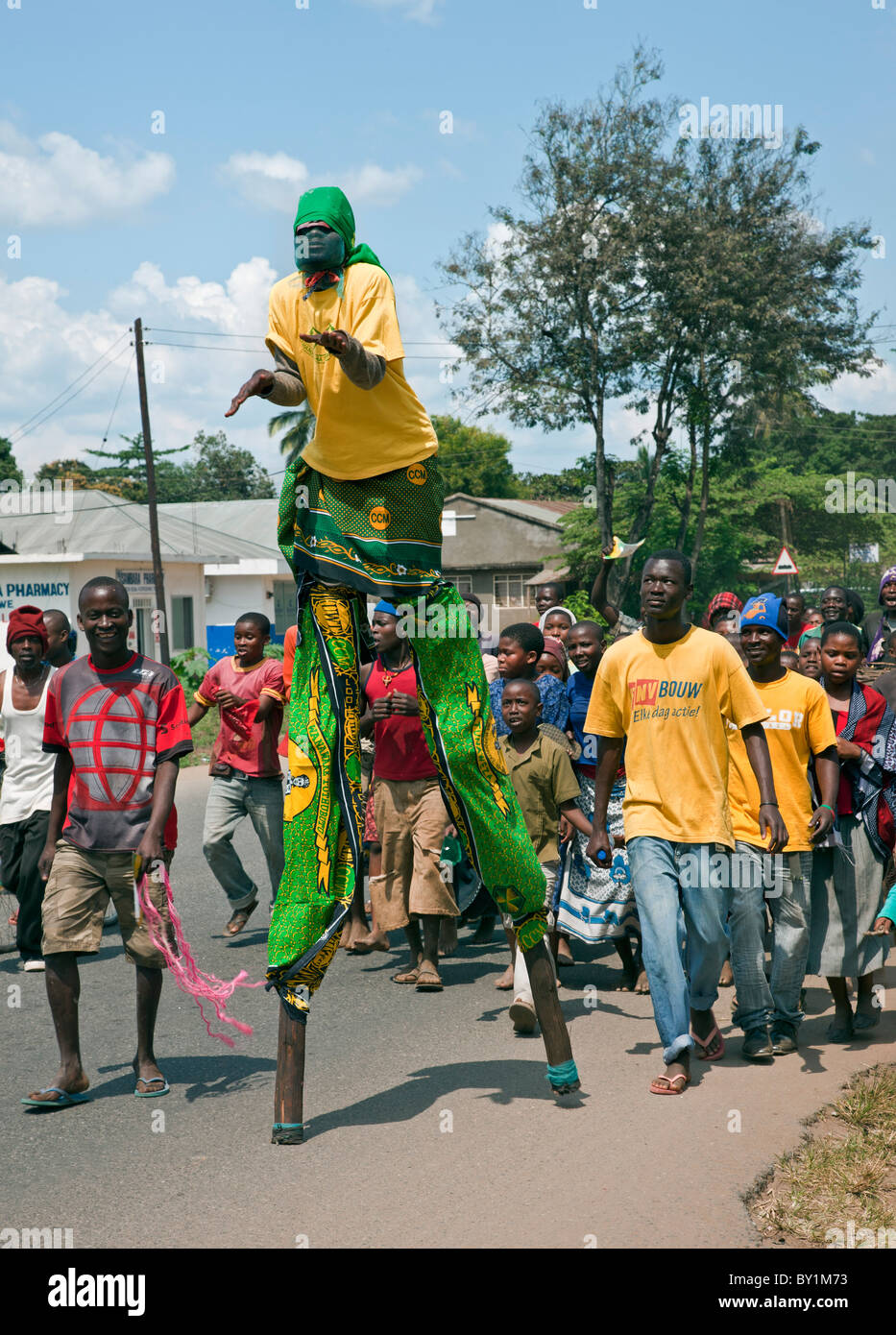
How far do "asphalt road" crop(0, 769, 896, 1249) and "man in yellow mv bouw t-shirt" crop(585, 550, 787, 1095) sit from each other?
496 mm

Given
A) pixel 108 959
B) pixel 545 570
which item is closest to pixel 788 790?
pixel 108 959

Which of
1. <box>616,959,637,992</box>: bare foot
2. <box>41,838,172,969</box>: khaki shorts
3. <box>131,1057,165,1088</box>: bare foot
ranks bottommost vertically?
<box>616,959,637,992</box>: bare foot

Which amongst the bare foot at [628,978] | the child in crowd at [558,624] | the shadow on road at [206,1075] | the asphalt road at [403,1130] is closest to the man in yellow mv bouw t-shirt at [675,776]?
the asphalt road at [403,1130]

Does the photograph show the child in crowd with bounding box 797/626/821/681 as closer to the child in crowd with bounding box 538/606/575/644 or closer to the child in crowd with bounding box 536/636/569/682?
the child in crowd with bounding box 536/636/569/682

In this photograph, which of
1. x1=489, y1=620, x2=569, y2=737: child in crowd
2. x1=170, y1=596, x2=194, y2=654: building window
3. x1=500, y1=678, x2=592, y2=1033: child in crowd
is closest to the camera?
x1=500, y1=678, x2=592, y2=1033: child in crowd

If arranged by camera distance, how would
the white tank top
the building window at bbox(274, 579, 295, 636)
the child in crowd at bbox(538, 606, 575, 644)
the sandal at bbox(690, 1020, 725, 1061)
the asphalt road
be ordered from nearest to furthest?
the asphalt road → the sandal at bbox(690, 1020, 725, 1061) → the white tank top → the child in crowd at bbox(538, 606, 575, 644) → the building window at bbox(274, 579, 295, 636)

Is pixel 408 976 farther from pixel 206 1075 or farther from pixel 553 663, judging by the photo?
pixel 553 663

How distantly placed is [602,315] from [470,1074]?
26.6 m

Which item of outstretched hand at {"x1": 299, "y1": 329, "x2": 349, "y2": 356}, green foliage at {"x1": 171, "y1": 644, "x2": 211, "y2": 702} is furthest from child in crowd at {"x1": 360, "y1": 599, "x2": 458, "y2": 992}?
green foliage at {"x1": 171, "y1": 644, "x2": 211, "y2": 702}

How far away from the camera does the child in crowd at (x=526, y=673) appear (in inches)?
294

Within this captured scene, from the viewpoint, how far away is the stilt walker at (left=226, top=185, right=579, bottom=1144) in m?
4.49

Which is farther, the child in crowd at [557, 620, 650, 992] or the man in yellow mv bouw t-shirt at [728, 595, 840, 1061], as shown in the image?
the child in crowd at [557, 620, 650, 992]

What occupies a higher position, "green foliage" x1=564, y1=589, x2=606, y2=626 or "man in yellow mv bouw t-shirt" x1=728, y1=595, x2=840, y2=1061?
"green foliage" x1=564, y1=589, x2=606, y2=626

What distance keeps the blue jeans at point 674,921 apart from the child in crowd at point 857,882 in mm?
846
